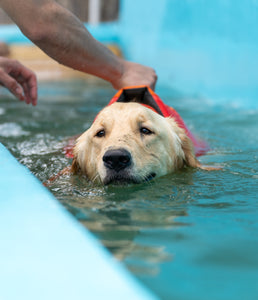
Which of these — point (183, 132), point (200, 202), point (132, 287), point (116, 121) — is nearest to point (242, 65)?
point (183, 132)

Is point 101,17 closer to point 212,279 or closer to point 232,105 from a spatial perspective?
point 232,105

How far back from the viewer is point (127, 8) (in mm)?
12203

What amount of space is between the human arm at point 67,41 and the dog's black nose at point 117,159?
1.28m

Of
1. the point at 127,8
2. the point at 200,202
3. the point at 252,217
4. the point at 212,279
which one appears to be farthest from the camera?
the point at 127,8

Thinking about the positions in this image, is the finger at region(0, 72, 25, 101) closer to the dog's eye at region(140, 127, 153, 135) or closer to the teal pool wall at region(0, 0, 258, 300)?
the teal pool wall at region(0, 0, 258, 300)

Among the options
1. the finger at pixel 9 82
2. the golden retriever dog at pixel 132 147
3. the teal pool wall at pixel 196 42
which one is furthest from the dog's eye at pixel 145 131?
the teal pool wall at pixel 196 42

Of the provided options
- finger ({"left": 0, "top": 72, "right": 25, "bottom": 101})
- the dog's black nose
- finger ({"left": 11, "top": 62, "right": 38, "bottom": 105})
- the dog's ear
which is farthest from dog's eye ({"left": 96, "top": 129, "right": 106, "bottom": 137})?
finger ({"left": 11, "top": 62, "right": 38, "bottom": 105})

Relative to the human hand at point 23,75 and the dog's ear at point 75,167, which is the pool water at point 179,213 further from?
the human hand at point 23,75

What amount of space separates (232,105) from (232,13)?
168 centimetres

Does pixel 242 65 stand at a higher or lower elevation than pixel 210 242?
lower

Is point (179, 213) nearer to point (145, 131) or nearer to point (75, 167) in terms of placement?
point (145, 131)

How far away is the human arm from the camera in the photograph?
3.59 m

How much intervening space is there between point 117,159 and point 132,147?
8.4 inches

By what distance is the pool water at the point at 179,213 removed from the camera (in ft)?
5.40
